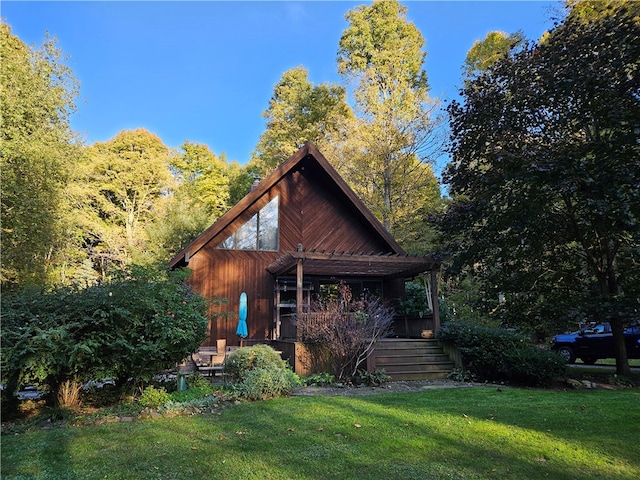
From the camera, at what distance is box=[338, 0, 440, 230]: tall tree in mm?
18375

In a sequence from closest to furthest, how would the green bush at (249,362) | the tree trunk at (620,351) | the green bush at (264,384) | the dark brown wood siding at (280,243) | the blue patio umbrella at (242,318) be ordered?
the green bush at (264,384), the green bush at (249,362), the tree trunk at (620,351), the blue patio umbrella at (242,318), the dark brown wood siding at (280,243)

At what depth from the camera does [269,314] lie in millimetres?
13211

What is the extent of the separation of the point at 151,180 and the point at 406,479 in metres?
27.7

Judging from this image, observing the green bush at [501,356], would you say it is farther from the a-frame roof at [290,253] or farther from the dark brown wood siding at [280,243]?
the dark brown wood siding at [280,243]

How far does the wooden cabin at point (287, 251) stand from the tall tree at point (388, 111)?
4985mm

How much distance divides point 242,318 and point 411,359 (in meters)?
4.77

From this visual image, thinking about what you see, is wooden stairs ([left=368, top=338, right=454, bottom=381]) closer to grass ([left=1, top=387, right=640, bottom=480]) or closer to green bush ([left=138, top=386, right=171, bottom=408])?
grass ([left=1, top=387, right=640, bottom=480])

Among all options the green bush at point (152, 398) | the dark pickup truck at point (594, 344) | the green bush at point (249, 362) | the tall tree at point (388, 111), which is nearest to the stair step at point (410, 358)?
the green bush at point (249, 362)

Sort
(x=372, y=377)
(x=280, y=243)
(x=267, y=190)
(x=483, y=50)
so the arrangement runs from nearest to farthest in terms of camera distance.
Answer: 1. (x=372, y=377)
2. (x=267, y=190)
3. (x=280, y=243)
4. (x=483, y=50)

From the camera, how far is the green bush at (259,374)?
6965mm

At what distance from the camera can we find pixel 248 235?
43.9 feet

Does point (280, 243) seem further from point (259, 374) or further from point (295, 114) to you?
point (295, 114)

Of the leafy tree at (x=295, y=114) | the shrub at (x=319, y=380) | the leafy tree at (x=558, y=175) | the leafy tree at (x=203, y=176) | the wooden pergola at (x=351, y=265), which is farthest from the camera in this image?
the leafy tree at (x=203, y=176)

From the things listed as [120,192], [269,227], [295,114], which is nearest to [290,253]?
[269,227]
